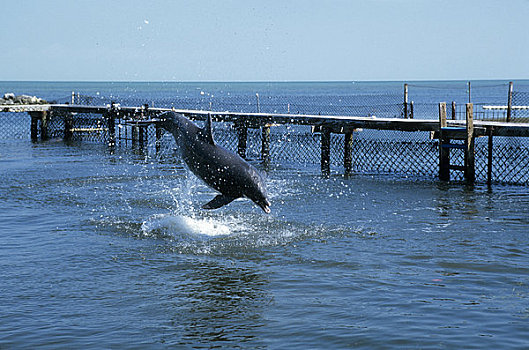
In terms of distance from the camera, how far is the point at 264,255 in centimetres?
1309

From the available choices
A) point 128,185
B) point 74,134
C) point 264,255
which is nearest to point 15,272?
point 264,255

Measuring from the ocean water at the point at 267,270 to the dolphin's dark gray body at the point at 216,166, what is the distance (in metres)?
1.20

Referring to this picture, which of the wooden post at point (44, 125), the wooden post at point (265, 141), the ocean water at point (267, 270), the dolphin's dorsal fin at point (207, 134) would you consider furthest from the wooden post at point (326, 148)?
the wooden post at point (44, 125)

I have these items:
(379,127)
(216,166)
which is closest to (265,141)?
(379,127)

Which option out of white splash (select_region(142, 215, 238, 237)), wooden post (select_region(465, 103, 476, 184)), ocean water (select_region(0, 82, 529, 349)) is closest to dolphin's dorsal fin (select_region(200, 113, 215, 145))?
ocean water (select_region(0, 82, 529, 349))

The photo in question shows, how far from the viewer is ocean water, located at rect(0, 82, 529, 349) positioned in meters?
9.03

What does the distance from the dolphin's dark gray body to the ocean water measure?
3.92 ft

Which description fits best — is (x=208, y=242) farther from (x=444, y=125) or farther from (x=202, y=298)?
(x=444, y=125)

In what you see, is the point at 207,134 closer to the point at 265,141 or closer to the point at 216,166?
the point at 216,166

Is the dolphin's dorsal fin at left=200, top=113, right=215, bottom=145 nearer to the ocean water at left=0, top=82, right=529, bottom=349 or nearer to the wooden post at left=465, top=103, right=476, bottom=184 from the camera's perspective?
the ocean water at left=0, top=82, right=529, bottom=349

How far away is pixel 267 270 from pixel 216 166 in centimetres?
240

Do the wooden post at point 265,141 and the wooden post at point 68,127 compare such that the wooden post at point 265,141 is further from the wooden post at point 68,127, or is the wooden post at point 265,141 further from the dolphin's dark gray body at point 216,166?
the wooden post at point 68,127

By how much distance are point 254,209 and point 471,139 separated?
957cm

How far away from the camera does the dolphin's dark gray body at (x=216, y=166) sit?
42.0ft
